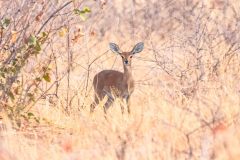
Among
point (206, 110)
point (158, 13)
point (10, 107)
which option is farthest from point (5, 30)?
point (158, 13)

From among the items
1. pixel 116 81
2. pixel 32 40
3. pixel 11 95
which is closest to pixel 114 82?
pixel 116 81

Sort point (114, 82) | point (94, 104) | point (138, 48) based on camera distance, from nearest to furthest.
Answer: point (94, 104), point (138, 48), point (114, 82)

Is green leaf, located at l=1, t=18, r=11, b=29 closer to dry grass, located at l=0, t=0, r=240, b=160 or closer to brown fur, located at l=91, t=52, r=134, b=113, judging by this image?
dry grass, located at l=0, t=0, r=240, b=160

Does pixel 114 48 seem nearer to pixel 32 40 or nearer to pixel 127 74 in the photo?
pixel 127 74

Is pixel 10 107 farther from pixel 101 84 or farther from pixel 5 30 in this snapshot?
pixel 101 84

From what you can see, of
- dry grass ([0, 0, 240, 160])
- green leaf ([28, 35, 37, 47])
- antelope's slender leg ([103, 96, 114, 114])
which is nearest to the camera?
dry grass ([0, 0, 240, 160])

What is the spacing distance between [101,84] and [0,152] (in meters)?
3.84

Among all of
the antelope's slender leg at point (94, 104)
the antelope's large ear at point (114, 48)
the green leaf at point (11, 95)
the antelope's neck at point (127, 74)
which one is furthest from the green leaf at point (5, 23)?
the antelope's neck at point (127, 74)

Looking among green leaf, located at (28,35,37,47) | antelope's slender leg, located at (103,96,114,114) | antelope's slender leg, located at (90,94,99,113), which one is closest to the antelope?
antelope's slender leg, located at (103,96,114,114)

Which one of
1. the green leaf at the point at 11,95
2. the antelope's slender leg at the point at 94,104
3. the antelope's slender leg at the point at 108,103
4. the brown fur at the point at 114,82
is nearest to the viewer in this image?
the green leaf at the point at 11,95

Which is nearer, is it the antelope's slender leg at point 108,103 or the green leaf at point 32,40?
the green leaf at point 32,40

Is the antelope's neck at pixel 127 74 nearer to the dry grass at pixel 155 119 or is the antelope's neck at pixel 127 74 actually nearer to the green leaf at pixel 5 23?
the dry grass at pixel 155 119

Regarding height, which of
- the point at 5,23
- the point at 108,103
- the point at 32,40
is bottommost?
the point at 108,103

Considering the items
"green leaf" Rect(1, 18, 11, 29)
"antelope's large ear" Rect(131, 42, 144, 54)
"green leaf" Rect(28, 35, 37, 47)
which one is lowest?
"antelope's large ear" Rect(131, 42, 144, 54)
